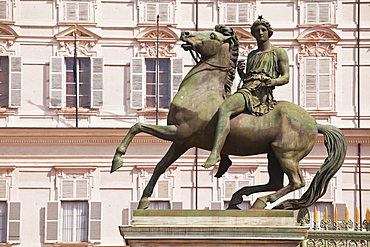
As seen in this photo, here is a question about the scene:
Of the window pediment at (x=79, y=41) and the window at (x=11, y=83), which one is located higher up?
the window pediment at (x=79, y=41)

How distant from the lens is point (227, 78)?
15.8 metres

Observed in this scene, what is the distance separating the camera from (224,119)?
15.2 m

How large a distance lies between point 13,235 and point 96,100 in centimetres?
417

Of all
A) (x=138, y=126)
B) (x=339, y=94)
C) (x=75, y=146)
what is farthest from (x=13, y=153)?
(x=138, y=126)

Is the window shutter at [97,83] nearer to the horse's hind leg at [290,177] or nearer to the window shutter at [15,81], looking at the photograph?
the window shutter at [15,81]

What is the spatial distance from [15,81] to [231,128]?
65.6ft

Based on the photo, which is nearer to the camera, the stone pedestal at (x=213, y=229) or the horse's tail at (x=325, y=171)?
the stone pedestal at (x=213, y=229)

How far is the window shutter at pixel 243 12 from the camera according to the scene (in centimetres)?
3541

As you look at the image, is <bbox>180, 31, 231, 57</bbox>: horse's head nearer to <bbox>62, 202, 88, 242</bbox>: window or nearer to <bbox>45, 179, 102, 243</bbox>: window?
<bbox>45, 179, 102, 243</bbox>: window

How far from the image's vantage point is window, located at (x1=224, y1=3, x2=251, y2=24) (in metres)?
35.4

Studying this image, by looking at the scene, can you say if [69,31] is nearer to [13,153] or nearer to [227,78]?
[13,153]

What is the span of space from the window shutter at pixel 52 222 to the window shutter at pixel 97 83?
286 centimetres

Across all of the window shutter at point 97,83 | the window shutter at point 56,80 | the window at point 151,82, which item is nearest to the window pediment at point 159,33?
the window at point 151,82

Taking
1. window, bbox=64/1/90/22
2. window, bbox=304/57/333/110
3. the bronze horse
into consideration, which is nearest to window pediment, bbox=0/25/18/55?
window, bbox=64/1/90/22
